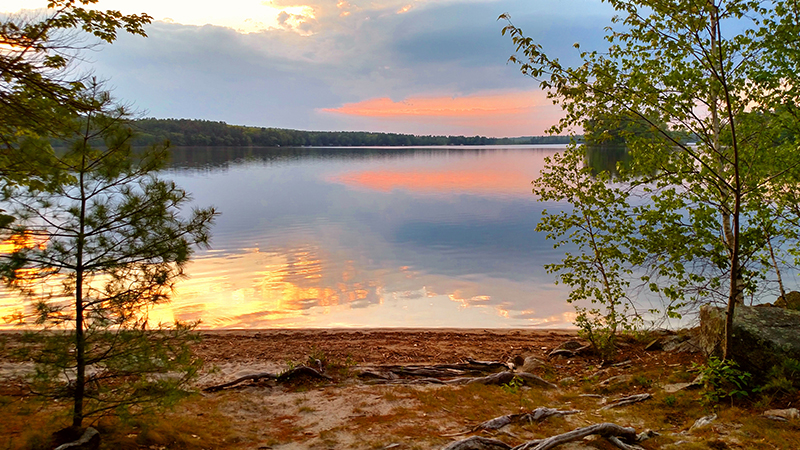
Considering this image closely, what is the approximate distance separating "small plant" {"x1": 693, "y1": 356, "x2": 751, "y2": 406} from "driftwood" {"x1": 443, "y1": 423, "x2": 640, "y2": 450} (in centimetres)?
206

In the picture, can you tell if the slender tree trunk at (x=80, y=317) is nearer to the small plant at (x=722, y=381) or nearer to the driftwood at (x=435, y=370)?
the driftwood at (x=435, y=370)

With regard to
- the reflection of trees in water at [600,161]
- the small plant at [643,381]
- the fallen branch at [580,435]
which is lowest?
Answer: the small plant at [643,381]

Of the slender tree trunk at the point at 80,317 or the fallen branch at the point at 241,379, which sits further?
the fallen branch at the point at 241,379

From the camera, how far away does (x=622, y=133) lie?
8.34m

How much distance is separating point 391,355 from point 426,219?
24317 millimetres

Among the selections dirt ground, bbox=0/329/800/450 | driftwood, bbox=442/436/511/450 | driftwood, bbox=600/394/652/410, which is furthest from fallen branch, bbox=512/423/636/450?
driftwood, bbox=600/394/652/410

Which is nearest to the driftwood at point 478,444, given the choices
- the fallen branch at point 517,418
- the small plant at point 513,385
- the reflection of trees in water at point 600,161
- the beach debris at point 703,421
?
the fallen branch at point 517,418

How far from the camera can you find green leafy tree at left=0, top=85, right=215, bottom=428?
212 inches

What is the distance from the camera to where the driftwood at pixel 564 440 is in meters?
5.59

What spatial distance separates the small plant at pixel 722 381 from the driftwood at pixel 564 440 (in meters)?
2.06

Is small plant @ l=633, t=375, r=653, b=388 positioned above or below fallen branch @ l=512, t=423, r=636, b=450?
below

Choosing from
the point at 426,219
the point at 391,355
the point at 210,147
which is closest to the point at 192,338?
the point at 391,355

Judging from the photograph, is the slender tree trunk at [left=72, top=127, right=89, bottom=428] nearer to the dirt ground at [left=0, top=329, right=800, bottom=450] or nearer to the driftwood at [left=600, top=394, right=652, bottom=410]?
the dirt ground at [left=0, top=329, right=800, bottom=450]

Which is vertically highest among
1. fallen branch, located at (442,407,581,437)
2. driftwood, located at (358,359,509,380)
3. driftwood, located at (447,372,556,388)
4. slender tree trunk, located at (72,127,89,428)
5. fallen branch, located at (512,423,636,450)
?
slender tree trunk, located at (72,127,89,428)
